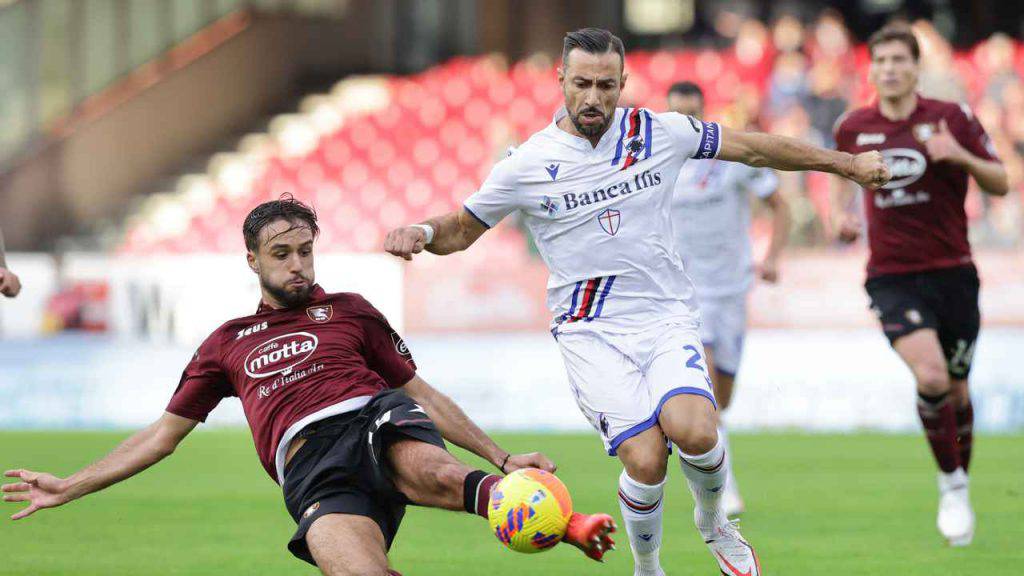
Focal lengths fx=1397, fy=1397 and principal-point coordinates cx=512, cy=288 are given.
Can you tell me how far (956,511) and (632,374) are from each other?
8.06 ft

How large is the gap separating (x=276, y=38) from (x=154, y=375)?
11.3 m

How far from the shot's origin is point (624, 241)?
18.5 ft

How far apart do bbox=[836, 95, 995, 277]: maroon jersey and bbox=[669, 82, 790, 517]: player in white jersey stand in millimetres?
1397

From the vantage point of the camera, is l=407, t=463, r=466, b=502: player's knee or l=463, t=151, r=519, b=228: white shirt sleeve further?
l=463, t=151, r=519, b=228: white shirt sleeve

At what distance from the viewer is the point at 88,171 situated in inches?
860

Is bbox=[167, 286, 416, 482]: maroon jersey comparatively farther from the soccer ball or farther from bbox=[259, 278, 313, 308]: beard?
the soccer ball

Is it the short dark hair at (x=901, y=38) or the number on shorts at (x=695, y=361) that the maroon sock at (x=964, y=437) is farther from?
the number on shorts at (x=695, y=361)

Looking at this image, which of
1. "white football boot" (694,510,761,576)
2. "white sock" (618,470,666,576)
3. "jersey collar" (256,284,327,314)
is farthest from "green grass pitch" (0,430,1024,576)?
"jersey collar" (256,284,327,314)

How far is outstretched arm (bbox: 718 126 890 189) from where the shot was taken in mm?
5453

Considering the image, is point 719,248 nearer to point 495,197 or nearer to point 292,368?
point 495,197

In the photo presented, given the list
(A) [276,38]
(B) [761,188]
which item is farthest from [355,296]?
(A) [276,38]

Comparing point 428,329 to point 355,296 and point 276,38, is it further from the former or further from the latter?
point 276,38

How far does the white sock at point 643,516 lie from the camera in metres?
5.58


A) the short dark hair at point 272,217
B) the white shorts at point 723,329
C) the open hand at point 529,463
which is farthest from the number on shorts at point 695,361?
the white shorts at point 723,329
